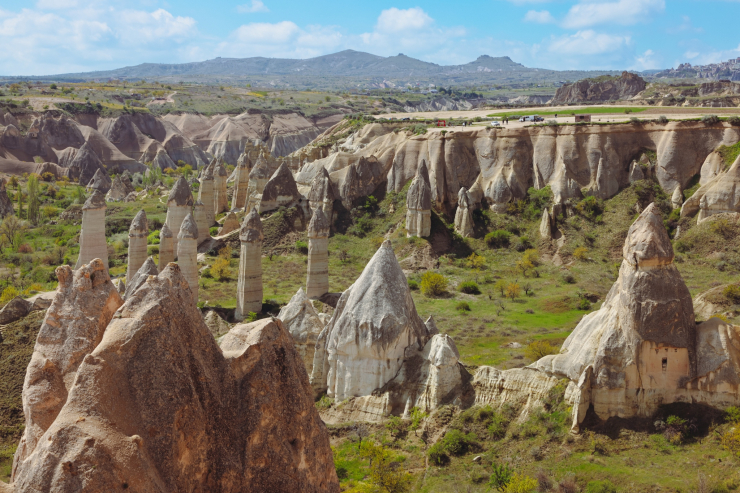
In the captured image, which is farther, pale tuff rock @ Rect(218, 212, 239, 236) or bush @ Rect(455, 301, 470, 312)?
pale tuff rock @ Rect(218, 212, 239, 236)

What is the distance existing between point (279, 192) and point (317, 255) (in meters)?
16.0

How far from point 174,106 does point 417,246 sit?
11067cm

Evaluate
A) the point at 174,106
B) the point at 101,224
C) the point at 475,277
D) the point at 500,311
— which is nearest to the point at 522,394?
the point at 500,311

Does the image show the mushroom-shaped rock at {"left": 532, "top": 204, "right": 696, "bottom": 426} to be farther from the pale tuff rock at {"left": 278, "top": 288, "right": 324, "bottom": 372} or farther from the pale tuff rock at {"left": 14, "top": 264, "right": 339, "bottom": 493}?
the pale tuff rock at {"left": 14, "top": 264, "right": 339, "bottom": 493}

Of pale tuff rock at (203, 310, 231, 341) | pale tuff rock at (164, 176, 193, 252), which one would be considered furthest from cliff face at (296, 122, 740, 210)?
pale tuff rock at (203, 310, 231, 341)

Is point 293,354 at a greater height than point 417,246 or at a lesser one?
greater

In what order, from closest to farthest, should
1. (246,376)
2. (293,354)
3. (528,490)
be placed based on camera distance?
(246,376), (293,354), (528,490)

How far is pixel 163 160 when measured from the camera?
103312 millimetres

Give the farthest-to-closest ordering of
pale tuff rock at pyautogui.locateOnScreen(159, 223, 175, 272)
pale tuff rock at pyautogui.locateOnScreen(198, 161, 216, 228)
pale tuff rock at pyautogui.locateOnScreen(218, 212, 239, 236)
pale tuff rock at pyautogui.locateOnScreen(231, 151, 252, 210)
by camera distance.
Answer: pale tuff rock at pyautogui.locateOnScreen(231, 151, 252, 210) → pale tuff rock at pyautogui.locateOnScreen(198, 161, 216, 228) → pale tuff rock at pyautogui.locateOnScreen(218, 212, 239, 236) → pale tuff rock at pyautogui.locateOnScreen(159, 223, 175, 272)

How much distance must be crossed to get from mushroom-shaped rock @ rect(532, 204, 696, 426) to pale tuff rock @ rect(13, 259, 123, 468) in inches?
475

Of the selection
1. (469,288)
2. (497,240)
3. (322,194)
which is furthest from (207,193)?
(469,288)

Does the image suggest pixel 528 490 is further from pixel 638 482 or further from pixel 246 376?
pixel 246 376

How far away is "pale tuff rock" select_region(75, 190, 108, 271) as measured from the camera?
3516 cm

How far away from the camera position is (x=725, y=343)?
56.6ft
